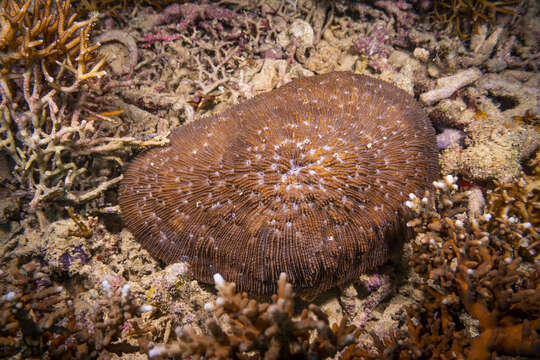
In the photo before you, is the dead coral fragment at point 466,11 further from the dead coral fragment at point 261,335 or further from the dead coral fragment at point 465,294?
the dead coral fragment at point 261,335

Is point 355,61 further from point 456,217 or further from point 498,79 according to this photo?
point 456,217

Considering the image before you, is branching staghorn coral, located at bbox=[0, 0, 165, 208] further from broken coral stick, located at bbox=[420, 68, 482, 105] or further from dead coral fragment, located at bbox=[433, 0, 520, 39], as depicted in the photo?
dead coral fragment, located at bbox=[433, 0, 520, 39]

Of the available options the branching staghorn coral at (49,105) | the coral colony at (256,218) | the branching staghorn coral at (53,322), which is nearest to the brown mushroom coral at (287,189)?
the coral colony at (256,218)

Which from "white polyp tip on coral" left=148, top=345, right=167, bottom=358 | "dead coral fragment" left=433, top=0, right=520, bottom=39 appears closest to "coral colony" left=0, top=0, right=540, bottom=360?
"white polyp tip on coral" left=148, top=345, right=167, bottom=358

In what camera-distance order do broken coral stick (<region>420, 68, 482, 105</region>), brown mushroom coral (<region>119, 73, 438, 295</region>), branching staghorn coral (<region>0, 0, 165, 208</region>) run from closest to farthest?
brown mushroom coral (<region>119, 73, 438, 295</region>), branching staghorn coral (<region>0, 0, 165, 208</region>), broken coral stick (<region>420, 68, 482, 105</region>)

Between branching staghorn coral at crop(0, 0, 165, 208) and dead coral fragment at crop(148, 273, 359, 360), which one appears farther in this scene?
branching staghorn coral at crop(0, 0, 165, 208)
